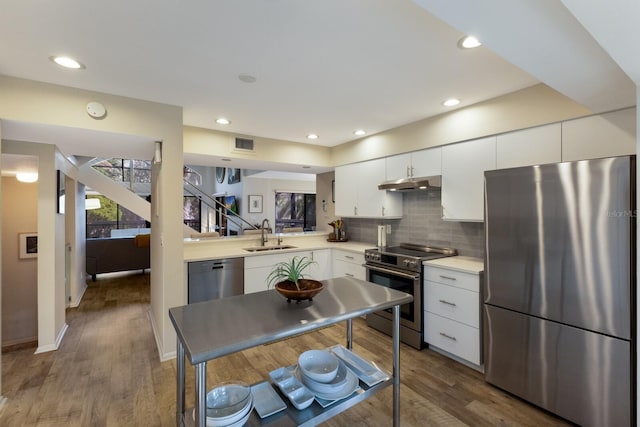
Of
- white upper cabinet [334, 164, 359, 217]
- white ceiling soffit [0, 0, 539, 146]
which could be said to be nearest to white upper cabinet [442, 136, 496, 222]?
white ceiling soffit [0, 0, 539, 146]

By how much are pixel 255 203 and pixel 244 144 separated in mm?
4534

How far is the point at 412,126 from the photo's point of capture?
11.1 feet

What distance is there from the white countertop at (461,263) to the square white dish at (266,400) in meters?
1.89

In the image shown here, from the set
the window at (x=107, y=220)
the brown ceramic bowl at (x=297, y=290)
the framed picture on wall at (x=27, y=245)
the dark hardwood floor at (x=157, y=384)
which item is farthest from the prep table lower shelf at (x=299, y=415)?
the window at (x=107, y=220)

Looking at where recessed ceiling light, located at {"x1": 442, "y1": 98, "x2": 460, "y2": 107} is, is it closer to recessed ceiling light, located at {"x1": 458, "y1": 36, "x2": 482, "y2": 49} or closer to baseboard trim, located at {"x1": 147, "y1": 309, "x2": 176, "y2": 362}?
recessed ceiling light, located at {"x1": 458, "y1": 36, "x2": 482, "y2": 49}

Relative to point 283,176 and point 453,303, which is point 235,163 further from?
point 283,176

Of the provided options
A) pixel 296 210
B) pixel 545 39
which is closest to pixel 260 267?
pixel 545 39

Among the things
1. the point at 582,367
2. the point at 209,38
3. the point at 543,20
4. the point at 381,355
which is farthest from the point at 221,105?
the point at 582,367

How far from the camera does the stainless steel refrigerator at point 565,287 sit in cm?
171

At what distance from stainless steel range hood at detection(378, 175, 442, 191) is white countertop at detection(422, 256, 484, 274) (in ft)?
2.61

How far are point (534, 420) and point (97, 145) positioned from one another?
14.4ft

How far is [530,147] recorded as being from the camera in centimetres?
244

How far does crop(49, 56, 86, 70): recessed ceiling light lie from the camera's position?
76.0 inches

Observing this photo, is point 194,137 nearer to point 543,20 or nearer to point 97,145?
point 97,145
